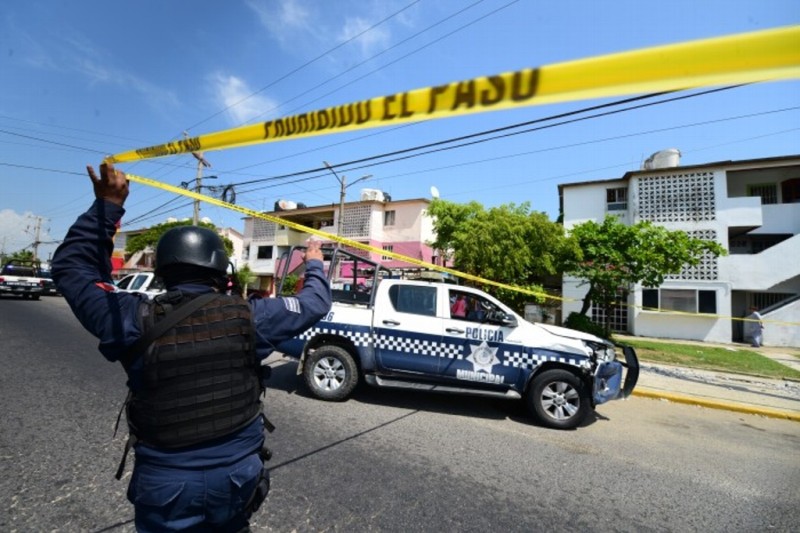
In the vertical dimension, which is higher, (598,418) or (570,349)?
(570,349)

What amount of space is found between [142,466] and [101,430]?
3.35 m

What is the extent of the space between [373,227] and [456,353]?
930 inches

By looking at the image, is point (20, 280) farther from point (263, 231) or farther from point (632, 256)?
point (632, 256)

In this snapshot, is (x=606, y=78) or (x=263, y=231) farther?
(x=263, y=231)

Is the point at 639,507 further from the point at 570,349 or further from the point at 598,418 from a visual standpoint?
the point at 598,418

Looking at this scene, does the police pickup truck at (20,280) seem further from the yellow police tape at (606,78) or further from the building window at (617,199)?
the building window at (617,199)

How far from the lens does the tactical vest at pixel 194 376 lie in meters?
1.48

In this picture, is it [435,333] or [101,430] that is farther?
[435,333]

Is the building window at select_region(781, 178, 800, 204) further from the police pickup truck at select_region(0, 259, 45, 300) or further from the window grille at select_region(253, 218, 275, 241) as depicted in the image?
the police pickup truck at select_region(0, 259, 45, 300)

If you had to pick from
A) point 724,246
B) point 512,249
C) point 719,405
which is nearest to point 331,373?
point 719,405

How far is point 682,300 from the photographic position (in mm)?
19266

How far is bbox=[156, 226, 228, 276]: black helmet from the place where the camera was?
5.40 ft

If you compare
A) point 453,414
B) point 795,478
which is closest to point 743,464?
point 795,478

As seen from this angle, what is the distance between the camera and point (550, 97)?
1390 mm
